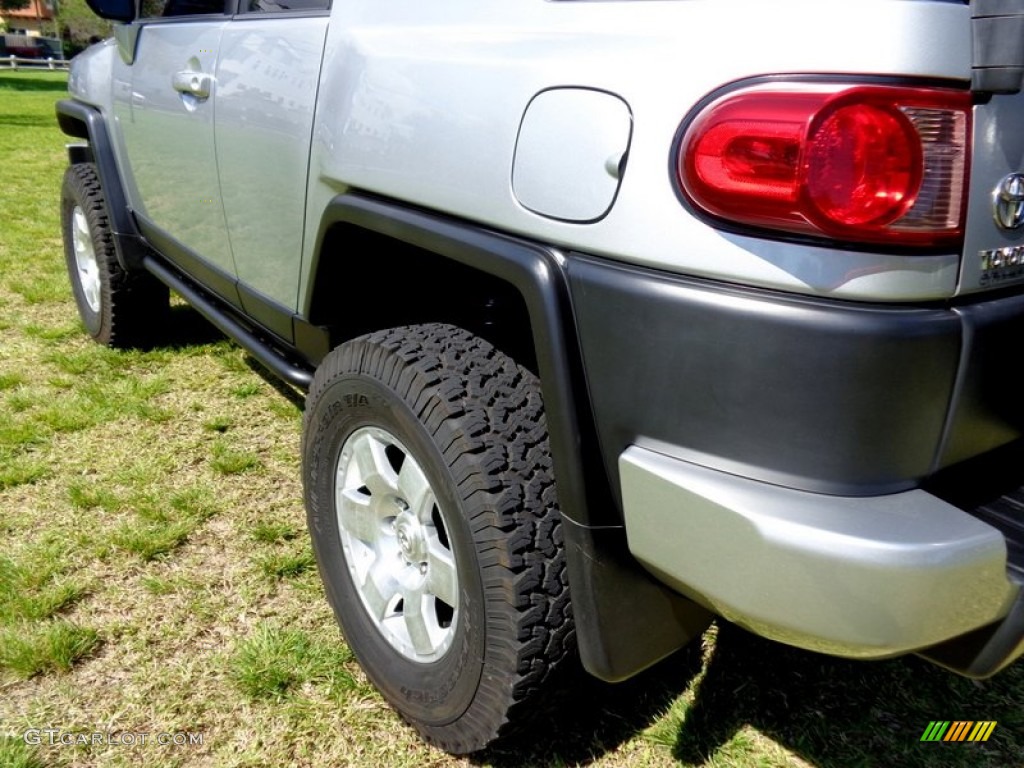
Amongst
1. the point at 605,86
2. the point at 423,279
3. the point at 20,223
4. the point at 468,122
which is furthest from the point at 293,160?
the point at 20,223

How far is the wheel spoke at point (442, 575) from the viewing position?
1.78 metres

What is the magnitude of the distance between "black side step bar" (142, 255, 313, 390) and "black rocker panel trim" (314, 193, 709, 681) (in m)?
1.06

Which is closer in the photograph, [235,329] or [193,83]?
[193,83]

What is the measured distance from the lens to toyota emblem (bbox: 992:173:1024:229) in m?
1.21

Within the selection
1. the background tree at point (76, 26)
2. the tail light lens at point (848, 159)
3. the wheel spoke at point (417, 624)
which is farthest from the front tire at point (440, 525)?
the background tree at point (76, 26)

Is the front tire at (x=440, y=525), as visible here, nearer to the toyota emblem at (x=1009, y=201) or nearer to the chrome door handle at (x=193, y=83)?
the toyota emblem at (x=1009, y=201)

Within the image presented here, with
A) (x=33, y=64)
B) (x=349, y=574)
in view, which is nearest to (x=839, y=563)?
(x=349, y=574)

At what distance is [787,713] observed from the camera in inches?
80.5

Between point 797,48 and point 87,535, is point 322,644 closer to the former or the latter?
point 87,535

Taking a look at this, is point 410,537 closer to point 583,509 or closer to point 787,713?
point 583,509

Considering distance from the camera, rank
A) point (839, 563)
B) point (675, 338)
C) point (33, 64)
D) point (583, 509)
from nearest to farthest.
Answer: point (839, 563), point (675, 338), point (583, 509), point (33, 64)

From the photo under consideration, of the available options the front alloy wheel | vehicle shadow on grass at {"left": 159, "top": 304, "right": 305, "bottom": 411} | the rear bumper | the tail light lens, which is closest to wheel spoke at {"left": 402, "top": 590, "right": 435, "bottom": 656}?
the front alloy wheel

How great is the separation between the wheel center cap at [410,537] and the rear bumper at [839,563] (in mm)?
685

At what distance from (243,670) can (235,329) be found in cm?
121
